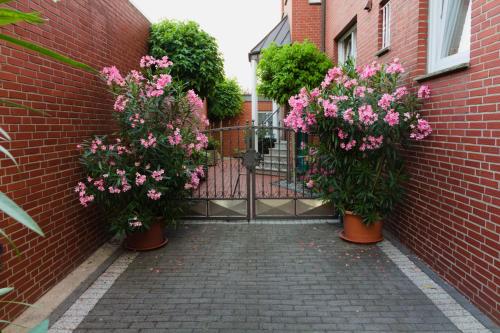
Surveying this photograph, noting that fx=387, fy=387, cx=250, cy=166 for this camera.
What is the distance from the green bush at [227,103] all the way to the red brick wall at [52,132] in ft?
43.5

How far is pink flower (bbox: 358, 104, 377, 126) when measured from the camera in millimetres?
4371

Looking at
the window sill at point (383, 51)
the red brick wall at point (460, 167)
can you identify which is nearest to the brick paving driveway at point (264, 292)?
the red brick wall at point (460, 167)

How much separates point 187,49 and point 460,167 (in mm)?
5397

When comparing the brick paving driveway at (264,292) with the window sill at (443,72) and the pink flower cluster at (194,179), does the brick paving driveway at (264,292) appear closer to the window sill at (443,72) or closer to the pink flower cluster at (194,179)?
the pink flower cluster at (194,179)

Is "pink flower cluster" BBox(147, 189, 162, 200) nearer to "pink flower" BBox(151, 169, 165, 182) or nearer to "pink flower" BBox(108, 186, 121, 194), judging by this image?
"pink flower" BBox(151, 169, 165, 182)

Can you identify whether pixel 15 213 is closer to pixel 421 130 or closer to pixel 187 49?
pixel 421 130

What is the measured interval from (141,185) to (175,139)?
69 centimetres

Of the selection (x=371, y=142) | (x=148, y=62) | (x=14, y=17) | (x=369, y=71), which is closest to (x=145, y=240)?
(x=148, y=62)

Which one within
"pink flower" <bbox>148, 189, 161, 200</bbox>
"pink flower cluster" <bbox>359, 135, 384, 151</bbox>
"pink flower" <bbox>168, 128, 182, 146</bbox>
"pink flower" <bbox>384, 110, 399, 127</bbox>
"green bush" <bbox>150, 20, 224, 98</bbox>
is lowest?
"pink flower" <bbox>148, 189, 161, 200</bbox>

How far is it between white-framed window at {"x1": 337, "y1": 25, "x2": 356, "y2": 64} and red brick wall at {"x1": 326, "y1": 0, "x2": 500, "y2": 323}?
3.07m

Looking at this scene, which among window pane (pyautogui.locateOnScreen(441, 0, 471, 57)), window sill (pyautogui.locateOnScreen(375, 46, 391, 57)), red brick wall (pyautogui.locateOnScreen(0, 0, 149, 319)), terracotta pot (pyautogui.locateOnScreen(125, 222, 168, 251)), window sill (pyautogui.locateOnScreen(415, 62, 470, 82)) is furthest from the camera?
window sill (pyautogui.locateOnScreen(375, 46, 391, 57))

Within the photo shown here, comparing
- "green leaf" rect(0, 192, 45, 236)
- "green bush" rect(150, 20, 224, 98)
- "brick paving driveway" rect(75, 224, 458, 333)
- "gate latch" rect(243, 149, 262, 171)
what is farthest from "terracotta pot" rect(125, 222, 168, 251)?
"green leaf" rect(0, 192, 45, 236)

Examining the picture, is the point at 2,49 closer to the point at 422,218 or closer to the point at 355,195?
the point at 355,195

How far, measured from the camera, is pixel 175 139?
4.69 meters
